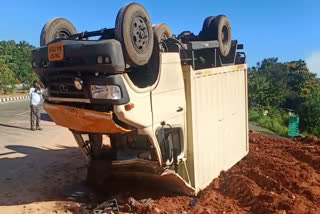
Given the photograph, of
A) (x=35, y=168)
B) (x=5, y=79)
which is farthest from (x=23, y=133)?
(x=5, y=79)

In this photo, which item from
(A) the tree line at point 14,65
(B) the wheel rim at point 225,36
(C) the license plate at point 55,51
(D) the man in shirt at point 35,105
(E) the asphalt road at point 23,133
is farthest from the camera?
(A) the tree line at point 14,65

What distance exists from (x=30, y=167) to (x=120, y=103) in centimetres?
373

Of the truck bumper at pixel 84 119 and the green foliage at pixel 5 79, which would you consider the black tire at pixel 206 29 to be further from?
the green foliage at pixel 5 79

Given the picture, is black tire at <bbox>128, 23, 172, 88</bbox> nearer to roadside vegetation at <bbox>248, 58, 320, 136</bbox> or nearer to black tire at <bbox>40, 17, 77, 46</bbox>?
black tire at <bbox>40, 17, 77, 46</bbox>

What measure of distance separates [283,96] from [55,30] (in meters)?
37.3

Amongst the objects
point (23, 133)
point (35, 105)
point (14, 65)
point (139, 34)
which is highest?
point (14, 65)

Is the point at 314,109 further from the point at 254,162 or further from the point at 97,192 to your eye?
the point at 97,192

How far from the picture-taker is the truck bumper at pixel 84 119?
416 cm

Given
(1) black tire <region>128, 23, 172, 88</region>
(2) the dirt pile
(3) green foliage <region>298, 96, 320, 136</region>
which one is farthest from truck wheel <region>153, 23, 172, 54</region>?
(3) green foliage <region>298, 96, 320, 136</region>

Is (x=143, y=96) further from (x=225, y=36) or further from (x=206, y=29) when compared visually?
(x=225, y=36)

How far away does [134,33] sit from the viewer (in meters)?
4.05

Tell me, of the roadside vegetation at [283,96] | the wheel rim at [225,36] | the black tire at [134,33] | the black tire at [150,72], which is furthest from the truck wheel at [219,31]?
the roadside vegetation at [283,96]

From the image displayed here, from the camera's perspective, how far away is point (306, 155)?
7.88 m

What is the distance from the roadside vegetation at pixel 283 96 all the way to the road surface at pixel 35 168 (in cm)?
993
